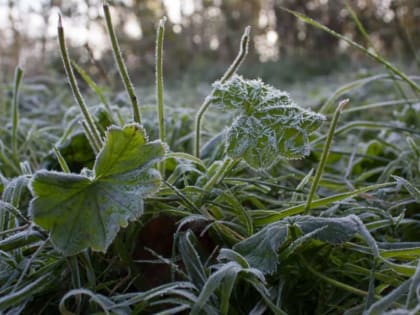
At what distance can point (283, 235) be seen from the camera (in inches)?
20.8

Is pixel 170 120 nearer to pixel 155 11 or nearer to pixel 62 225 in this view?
pixel 62 225

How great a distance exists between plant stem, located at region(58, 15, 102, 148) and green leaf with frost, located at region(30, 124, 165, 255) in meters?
0.11

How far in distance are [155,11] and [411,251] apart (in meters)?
6.22

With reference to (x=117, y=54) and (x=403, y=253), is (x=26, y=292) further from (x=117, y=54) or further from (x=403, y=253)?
(x=403, y=253)

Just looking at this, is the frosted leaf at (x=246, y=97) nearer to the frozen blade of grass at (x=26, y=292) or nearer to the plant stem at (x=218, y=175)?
the plant stem at (x=218, y=175)

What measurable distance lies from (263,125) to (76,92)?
24cm

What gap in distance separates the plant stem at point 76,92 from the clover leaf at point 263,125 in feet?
0.54

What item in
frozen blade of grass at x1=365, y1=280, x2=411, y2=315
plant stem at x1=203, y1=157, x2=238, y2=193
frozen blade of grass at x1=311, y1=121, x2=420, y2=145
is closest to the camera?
frozen blade of grass at x1=365, y1=280, x2=411, y2=315

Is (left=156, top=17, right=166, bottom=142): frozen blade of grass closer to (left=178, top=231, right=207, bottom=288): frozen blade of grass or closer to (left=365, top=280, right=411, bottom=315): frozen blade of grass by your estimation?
(left=178, top=231, right=207, bottom=288): frozen blade of grass

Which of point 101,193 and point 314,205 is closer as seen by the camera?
point 101,193

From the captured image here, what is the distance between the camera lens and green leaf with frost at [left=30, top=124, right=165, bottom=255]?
49 cm

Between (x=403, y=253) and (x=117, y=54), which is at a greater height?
(x=117, y=54)

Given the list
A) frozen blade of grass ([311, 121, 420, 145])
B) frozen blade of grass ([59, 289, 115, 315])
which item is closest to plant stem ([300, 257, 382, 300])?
frozen blade of grass ([59, 289, 115, 315])

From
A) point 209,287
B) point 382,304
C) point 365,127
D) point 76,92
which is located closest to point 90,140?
point 76,92
